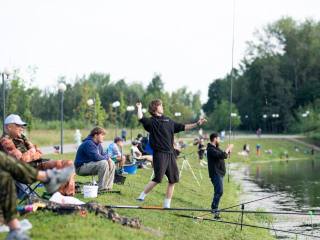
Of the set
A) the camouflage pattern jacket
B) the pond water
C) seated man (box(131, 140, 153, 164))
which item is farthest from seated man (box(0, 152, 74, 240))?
seated man (box(131, 140, 153, 164))

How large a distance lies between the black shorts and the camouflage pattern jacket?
1965mm

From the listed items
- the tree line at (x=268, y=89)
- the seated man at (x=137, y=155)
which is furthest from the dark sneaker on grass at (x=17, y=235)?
the tree line at (x=268, y=89)

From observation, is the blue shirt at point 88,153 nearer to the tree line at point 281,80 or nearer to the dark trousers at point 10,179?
the dark trousers at point 10,179

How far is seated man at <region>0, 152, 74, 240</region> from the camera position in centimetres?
475

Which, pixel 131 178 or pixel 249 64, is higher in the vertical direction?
pixel 249 64

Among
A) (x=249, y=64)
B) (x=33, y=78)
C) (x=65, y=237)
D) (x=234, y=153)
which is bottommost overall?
(x=234, y=153)

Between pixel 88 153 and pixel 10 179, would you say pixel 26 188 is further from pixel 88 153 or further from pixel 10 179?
pixel 88 153

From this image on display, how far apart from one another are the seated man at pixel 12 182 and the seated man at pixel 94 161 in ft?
11.8

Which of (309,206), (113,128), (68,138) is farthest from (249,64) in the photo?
(309,206)

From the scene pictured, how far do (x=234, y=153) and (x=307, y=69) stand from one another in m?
40.0

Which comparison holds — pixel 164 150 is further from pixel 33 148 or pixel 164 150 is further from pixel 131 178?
pixel 131 178

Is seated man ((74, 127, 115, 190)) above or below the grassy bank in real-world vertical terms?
above

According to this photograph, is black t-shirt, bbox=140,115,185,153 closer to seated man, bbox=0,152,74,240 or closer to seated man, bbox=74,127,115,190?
seated man, bbox=74,127,115,190

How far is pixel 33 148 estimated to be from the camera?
678cm
